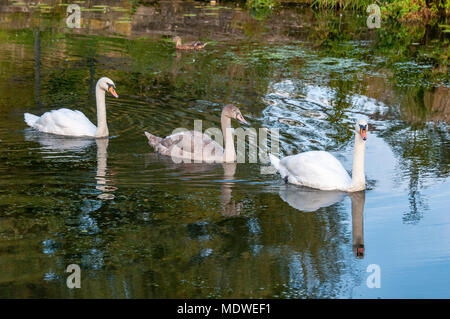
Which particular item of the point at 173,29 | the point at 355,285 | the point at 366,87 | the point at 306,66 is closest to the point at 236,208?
the point at 355,285

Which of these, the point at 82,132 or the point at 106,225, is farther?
the point at 82,132

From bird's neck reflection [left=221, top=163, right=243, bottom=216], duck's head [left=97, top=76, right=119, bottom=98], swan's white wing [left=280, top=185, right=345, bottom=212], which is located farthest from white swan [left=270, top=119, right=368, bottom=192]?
duck's head [left=97, top=76, right=119, bottom=98]

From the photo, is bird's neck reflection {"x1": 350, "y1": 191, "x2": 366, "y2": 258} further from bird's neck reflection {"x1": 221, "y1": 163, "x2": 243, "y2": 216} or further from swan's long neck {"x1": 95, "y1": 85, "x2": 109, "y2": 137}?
swan's long neck {"x1": 95, "y1": 85, "x2": 109, "y2": 137}

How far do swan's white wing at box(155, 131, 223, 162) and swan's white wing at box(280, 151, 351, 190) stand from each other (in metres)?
1.38

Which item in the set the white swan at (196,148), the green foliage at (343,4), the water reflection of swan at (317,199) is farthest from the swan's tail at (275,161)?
the green foliage at (343,4)

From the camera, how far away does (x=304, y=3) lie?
88.2ft

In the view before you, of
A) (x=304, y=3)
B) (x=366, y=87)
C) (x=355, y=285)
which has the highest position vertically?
(x=304, y=3)

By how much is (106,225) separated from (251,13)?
18121 millimetres

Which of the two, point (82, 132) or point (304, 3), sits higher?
point (304, 3)

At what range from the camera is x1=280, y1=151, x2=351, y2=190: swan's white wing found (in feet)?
30.5

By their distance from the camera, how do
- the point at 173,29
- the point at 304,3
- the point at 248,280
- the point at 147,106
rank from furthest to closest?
the point at 304,3
the point at 173,29
the point at 147,106
the point at 248,280

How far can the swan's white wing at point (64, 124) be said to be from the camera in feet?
37.4

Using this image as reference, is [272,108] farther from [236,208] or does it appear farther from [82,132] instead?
[236,208]

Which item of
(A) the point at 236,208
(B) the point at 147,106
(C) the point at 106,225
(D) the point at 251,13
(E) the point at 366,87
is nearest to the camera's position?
(C) the point at 106,225
